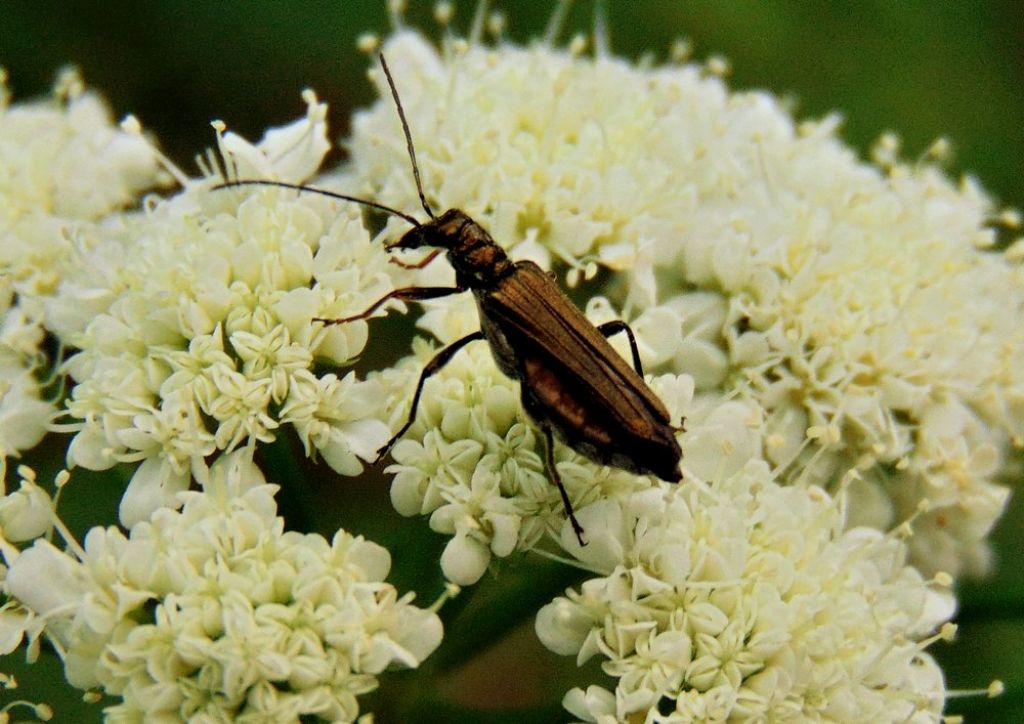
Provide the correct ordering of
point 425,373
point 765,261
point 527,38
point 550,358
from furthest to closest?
point 527,38 < point 765,261 < point 425,373 < point 550,358

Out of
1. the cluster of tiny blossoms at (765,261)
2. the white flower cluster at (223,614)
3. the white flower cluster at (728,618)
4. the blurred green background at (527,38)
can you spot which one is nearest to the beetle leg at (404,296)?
the cluster of tiny blossoms at (765,261)

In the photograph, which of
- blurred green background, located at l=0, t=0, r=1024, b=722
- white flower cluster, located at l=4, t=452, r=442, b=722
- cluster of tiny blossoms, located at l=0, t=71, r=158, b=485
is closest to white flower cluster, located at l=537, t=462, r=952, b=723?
white flower cluster, located at l=4, t=452, r=442, b=722

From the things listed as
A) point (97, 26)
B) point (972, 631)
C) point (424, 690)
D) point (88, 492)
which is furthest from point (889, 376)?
point (97, 26)

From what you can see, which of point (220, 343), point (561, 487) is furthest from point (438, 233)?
point (561, 487)

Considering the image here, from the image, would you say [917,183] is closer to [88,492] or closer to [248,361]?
[248,361]

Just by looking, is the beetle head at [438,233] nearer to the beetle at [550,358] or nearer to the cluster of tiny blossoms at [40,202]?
the beetle at [550,358]

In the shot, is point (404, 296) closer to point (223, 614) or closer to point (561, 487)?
point (561, 487)

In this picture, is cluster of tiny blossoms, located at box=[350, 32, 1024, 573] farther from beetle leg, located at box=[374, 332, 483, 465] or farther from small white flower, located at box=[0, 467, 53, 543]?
small white flower, located at box=[0, 467, 53, 543]
